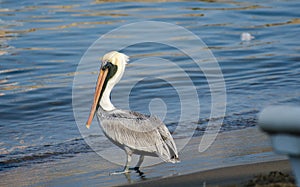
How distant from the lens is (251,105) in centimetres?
802

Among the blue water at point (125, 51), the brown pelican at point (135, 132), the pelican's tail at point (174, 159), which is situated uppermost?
the blue water at point (125, 51)

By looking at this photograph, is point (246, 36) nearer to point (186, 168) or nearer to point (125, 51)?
point (125, 51)

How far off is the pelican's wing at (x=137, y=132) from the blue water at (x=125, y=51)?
1070 millimetres

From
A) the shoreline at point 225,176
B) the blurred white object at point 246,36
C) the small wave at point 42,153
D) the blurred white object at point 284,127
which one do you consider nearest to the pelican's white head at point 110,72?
the small wave at point 42,153

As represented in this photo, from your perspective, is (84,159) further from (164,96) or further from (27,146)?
(164,96)

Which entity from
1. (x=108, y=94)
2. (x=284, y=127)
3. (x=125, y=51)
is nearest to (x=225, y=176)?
(x=108, y=94)

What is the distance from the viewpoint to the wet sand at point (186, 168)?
4.57m

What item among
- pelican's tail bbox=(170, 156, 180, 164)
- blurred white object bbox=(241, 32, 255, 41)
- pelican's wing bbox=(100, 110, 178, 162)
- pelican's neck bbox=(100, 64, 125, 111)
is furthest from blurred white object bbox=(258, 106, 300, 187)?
blurred white object bbox=(241, 32, 255, 41)

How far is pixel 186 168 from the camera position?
5141 mm

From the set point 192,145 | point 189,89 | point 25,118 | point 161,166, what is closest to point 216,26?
point 189,89

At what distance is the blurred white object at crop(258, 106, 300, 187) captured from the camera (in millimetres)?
1560

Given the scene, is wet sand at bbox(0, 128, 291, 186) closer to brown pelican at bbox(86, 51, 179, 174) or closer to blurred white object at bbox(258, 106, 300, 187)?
brown pelican at bbox(86, 51, 179, 174)

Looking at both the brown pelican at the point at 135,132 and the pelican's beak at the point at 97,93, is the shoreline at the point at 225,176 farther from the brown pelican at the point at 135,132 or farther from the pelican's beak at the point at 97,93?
the pelican's beak at the point at 97,93

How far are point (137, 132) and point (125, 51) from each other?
585cm
